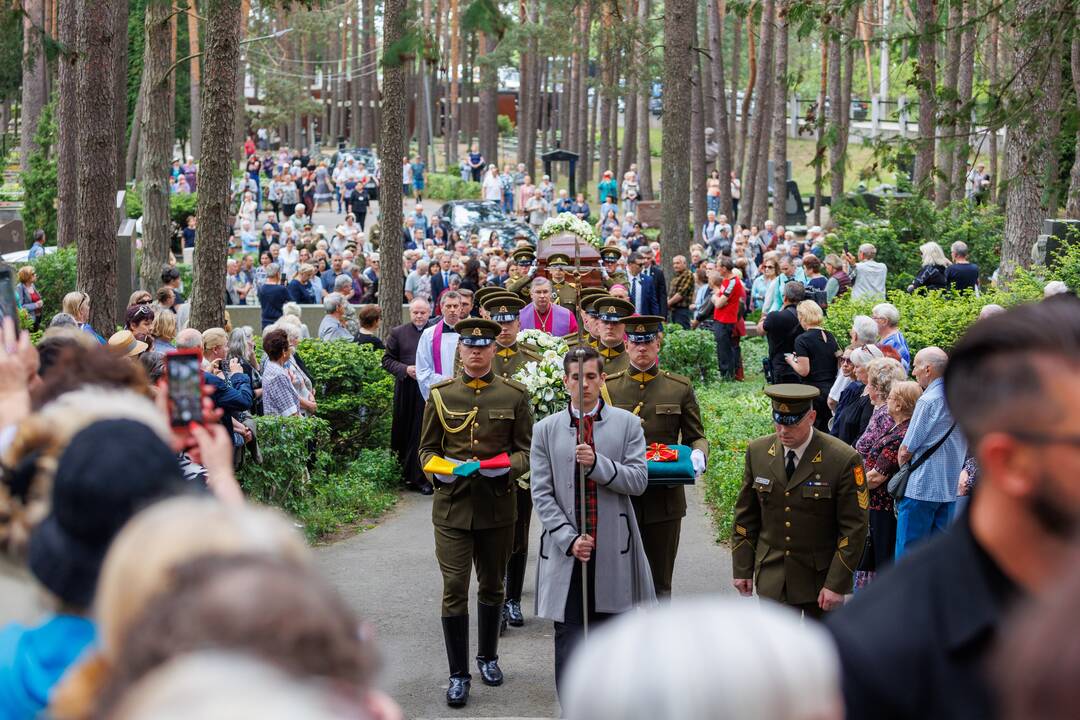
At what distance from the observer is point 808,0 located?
499 inches

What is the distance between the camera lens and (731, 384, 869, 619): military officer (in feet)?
22.4

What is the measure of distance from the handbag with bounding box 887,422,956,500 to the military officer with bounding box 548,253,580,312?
7.38 metres

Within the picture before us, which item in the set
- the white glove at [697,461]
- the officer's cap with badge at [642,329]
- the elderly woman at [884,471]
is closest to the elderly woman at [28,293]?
the officer's cap with badge at [642,329]

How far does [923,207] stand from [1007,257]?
615 centimetres

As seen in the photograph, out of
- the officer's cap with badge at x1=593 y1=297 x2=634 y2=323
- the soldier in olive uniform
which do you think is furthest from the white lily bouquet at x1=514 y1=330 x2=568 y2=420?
the officer's cap with badge at x1=593 y1=297 x2=634 y2=323

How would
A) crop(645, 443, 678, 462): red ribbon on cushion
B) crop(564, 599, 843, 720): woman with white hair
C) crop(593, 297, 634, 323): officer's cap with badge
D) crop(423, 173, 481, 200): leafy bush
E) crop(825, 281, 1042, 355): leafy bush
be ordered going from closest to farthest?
crop(564, 599, 843, 720): woman with white hair → crop(645, 443, 678, 462): red ribbon on cushion → crop(593, 297, 634, 323): officer's cap with badge → crop(825, 281, 1042, 355): leafy bush → crop(423, 173, 481, 200): leafy bush

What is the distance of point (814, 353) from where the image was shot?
13.7 meters

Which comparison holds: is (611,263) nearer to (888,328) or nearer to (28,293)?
(888,328)

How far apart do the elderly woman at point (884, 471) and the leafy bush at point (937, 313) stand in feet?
14.9

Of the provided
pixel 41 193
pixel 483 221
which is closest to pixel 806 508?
pixel 41 193

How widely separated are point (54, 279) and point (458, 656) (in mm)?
15666

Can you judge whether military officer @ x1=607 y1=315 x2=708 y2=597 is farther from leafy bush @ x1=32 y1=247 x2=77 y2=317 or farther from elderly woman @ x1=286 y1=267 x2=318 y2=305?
leafy bush @ x1=32 y1=247 x2=77 y2=317

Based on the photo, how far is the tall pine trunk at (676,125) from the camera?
21.2m

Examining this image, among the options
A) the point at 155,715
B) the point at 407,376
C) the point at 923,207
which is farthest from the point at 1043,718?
the point at 923,207
